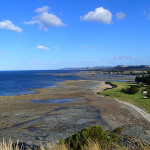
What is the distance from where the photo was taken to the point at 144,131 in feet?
64.2

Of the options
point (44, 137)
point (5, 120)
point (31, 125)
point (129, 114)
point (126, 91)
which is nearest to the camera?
point (44, 137)

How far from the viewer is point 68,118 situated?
25.3m

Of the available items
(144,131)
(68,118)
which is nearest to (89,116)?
(68,118)

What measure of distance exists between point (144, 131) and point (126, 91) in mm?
31431

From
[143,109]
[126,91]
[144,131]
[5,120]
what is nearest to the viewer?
[144,131]

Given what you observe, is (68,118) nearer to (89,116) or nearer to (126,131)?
(89,116)

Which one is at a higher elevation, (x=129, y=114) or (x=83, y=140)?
(x=83, y=140)

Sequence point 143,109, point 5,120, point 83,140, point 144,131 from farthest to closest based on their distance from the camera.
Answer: point 143,109
point 5,120
point 144,131
point 83,140

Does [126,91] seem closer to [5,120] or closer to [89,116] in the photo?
[89,116]

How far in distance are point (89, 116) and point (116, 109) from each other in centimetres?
684

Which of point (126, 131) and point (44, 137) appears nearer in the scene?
point (44, 137)

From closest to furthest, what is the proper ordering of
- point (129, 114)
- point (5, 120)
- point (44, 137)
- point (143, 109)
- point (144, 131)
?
point (44, 137), point (144, 131), point (5, 120), point (129, 114), point (143, 109)

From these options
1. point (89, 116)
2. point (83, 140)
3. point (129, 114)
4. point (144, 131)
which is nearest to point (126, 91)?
point (129, 114)

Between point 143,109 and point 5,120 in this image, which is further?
point 143,109
